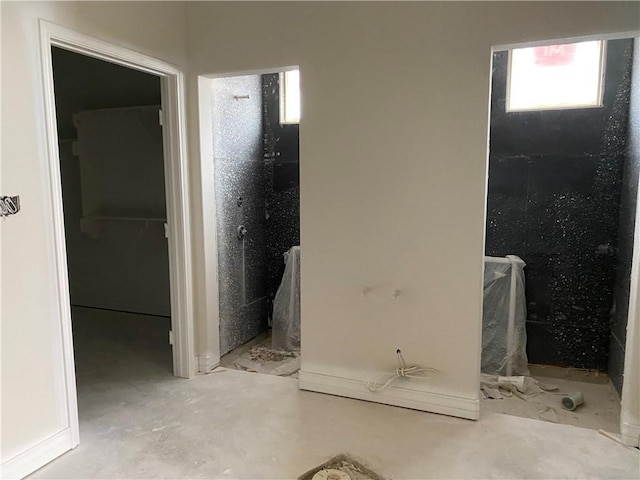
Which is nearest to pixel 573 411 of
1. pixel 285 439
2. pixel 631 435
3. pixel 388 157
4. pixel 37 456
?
pixel 631 435

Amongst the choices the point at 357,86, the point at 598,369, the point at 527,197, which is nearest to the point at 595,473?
the point at 598,369

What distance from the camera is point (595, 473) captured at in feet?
6.51

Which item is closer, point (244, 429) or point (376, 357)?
point (244, 429)

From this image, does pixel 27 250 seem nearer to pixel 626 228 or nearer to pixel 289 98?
pixel 289 98

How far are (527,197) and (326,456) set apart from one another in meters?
2.28

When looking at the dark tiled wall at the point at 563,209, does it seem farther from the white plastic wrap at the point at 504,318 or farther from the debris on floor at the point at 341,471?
the debris on floor at the point at 341,471

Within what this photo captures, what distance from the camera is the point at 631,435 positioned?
2.19 metres

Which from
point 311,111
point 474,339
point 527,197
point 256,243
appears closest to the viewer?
point 474,339

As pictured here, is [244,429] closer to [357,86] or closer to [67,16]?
[357,86]

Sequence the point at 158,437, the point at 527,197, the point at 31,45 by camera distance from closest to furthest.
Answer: the point at 31,45, the point at 158,437, the point at 527,197

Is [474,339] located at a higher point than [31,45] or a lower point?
lower

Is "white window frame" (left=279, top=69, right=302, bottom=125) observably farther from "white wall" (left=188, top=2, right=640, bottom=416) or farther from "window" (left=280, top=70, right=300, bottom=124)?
"white wall" (left=188, top=2, right=640, bottom=416)

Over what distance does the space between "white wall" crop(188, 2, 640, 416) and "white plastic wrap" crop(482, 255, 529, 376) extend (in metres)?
0.98

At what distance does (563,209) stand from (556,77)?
921 millimetres
